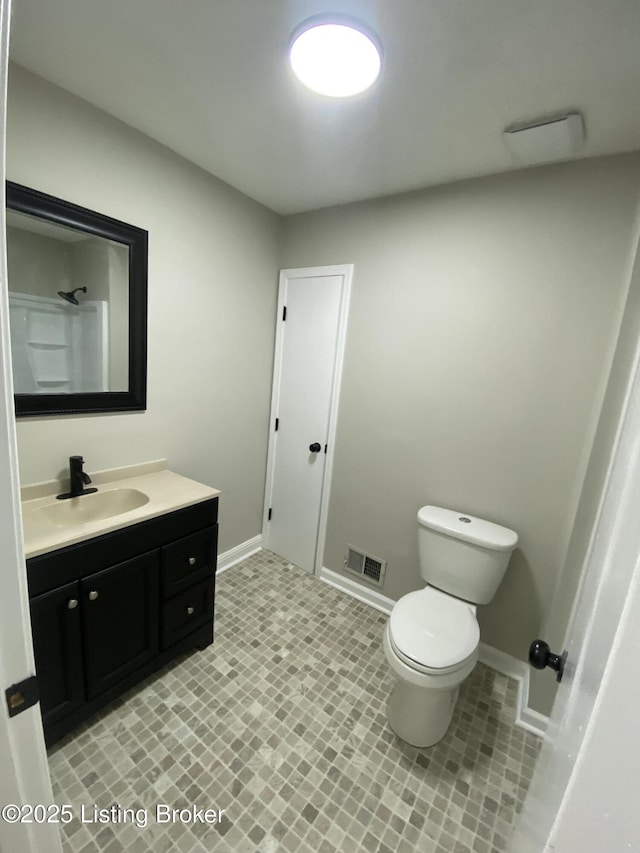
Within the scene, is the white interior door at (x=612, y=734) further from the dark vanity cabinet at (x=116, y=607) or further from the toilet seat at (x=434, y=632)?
the dark vanity cabinet at (x=116, y=607)

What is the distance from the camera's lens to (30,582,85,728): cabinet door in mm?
1160

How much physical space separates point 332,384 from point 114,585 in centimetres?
154

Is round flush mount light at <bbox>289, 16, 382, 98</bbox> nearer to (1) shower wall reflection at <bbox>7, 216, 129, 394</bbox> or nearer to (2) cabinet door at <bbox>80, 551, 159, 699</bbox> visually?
(1) shower wall reflection at <bbox>7, 216, 129, 394</bbox>

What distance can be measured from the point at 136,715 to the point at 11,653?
1.33 m

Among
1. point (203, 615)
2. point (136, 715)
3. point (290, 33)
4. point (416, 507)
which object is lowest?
point (136, 715)

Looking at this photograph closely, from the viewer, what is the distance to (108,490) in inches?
64.7

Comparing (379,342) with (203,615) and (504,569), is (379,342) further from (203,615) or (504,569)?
(203,615)

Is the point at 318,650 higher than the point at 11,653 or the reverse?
the reverse

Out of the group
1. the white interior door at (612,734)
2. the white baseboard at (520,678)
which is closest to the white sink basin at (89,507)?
the white interior door at (612,734)

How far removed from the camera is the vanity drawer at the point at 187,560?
153 centimetres

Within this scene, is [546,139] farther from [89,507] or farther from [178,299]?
[89,507]

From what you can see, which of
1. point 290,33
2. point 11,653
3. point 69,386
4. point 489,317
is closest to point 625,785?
point 11,653

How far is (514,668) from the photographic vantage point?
5.94 feet

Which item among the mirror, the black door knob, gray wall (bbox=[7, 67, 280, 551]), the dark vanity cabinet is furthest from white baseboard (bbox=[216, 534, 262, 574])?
the black door knob
